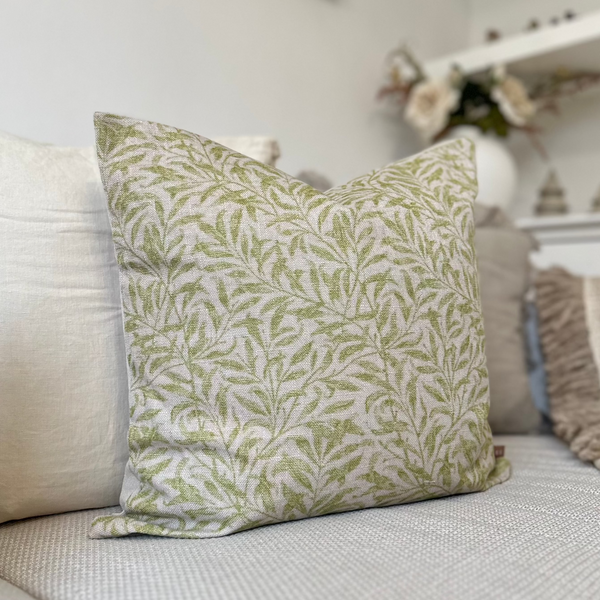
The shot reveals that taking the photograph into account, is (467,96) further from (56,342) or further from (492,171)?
(56,342)

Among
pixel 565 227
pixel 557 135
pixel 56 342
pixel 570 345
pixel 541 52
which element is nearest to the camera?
pixel 56 342

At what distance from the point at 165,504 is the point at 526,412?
0.72 metres

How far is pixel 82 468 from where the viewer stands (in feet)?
2.31

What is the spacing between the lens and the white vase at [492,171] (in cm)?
164

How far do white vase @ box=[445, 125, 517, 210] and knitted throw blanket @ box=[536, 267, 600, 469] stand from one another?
477 millimetres

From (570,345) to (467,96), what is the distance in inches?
32.8

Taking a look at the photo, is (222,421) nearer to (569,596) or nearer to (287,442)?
(287,442)

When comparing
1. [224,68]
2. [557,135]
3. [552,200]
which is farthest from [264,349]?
[557,135]

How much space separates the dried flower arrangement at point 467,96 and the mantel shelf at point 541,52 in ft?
0.11

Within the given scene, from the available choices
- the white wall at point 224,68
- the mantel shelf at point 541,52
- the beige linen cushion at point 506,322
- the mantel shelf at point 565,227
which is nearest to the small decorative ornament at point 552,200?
the mantel shelf at point 565,227

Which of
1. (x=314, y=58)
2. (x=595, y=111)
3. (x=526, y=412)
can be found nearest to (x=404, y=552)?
(x=526, y=412)

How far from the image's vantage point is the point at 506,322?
1145 mm

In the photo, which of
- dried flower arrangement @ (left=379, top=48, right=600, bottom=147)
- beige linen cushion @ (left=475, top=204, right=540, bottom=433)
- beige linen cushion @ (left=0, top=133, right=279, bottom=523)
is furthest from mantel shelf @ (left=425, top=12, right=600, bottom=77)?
beige linen cushion @ (left=0, top=133, right=279, bottom=523)

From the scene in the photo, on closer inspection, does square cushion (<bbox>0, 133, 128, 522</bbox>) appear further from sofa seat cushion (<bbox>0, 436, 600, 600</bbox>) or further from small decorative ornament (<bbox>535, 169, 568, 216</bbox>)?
small decorative ornament (<bbox>535, 169, 568, 216</bbox>)
